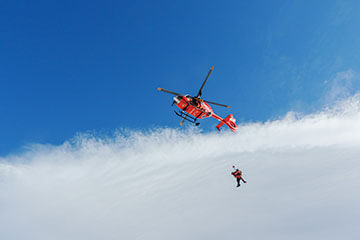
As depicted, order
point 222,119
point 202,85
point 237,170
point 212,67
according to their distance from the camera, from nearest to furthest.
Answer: point 212,67 < point 202,85 < point 237,170 < point 222,119

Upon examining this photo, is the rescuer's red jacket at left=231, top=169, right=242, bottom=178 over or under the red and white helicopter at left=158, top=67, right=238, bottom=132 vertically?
under

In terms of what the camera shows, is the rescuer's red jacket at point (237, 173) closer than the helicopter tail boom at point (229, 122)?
Yes

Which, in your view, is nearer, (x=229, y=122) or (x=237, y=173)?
(x=237, y=173)

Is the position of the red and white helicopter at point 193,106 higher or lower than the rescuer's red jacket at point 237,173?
higher

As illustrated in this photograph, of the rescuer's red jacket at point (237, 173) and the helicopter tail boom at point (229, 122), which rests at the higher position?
the helicopter tail boom at point (229, 122)

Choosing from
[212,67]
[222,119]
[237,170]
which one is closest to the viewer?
[212,67]

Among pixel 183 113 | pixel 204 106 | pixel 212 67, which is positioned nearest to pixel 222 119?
pixel 204 106

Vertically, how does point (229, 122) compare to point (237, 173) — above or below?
above

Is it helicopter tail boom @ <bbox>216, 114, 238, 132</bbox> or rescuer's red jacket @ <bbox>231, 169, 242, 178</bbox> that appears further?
helicopter tail boom @ <bbox>216, 114, 238, 132</bbox>

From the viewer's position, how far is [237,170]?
136 feet

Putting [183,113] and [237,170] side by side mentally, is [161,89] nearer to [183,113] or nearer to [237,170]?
[183,113]

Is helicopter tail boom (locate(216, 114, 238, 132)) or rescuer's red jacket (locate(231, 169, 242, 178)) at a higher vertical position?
helicopter tail boom (locate(216, 114, 238, 132))

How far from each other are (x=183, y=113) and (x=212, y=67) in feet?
35.3

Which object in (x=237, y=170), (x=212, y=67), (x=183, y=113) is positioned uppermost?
(x=212, y=67)
